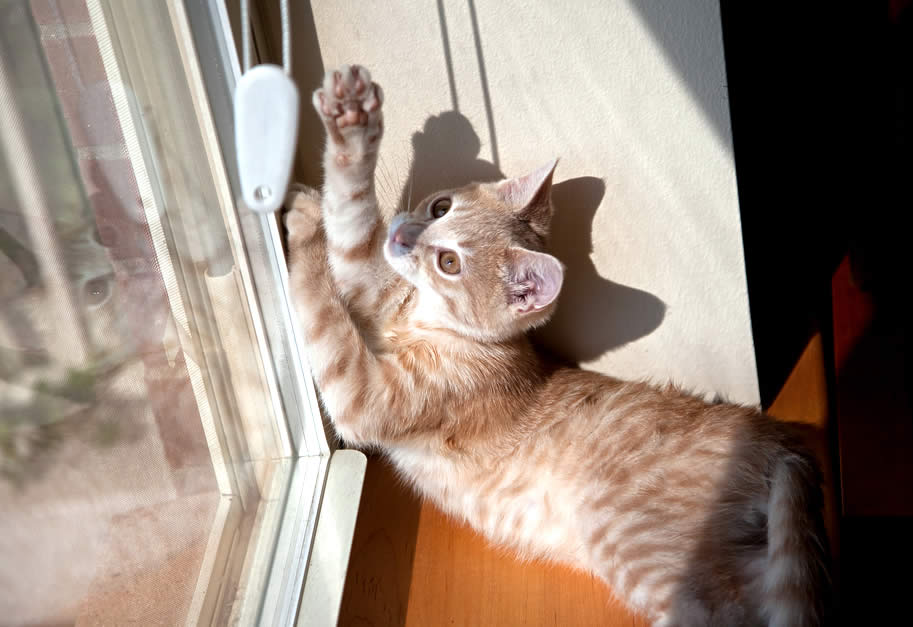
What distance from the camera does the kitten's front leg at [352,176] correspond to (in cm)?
127

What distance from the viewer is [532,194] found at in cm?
151

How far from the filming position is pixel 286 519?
1.51 m

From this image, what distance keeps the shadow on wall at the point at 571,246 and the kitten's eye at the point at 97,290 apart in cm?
77

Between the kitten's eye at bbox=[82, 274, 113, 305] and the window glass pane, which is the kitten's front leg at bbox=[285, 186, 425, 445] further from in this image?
the kitten's eye at bbox=[82, 274, 113, 305]

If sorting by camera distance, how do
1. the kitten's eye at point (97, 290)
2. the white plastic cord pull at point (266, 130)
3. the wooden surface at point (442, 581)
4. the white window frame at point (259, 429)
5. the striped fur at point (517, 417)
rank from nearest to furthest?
1. the white plastic cord pull at point (266, 130)
2. the kitten's eye at point (97, 290)
3. the white window frame at point (259, 429)
4. the striped fur at point (517, 417)
5. the wooden surface at point (442, 581)

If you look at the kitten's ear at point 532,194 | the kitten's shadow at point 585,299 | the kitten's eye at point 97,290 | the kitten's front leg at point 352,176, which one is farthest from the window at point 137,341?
the kitten's shadow at point 585,299

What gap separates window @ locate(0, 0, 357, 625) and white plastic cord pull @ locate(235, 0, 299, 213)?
9.4 inches

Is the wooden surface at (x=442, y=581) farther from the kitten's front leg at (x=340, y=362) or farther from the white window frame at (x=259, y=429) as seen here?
the kitten's front leg at (x=340, y=362)

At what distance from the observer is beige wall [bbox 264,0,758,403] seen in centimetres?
145

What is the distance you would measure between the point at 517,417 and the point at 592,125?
619mm

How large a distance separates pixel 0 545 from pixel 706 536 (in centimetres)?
112

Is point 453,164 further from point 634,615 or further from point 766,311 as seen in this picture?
point 634,615

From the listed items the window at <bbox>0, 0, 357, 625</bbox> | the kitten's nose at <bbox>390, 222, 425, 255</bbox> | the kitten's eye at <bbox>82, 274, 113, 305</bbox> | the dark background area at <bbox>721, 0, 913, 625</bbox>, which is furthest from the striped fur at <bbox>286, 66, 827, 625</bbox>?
the kitten's eye at <bbox>82, 274, 113, 305</bbox>

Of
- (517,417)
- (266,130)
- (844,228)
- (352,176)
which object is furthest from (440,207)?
(844,228)
